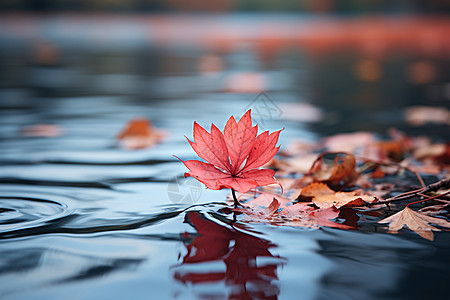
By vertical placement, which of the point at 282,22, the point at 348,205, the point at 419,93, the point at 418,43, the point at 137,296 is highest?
the point at 282,22

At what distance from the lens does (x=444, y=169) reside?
4.70ft

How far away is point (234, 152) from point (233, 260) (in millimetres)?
222

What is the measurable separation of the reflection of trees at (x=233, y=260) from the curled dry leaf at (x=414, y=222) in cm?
27

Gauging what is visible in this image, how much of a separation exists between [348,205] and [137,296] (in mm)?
528

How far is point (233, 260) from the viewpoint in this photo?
0.78 meters

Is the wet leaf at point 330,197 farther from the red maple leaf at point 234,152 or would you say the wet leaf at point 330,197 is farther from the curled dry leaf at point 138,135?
the curled dry leaf at point 138,135

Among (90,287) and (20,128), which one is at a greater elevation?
(20,128)

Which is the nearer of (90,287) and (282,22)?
(90,287)

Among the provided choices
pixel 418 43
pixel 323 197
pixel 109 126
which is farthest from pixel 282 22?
pixel 323 197

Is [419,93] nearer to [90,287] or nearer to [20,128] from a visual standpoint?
[20,128]

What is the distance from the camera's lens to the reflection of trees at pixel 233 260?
2.30ft

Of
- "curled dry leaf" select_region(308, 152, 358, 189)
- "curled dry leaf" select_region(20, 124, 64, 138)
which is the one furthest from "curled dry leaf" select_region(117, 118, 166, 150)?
"curled dry leaf" select_region(308, 152, 358, 189)

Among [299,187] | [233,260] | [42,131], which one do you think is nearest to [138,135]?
[42,131]

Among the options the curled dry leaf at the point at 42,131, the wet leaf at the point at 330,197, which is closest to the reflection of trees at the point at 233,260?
the wet leaf at the point at 330,197
